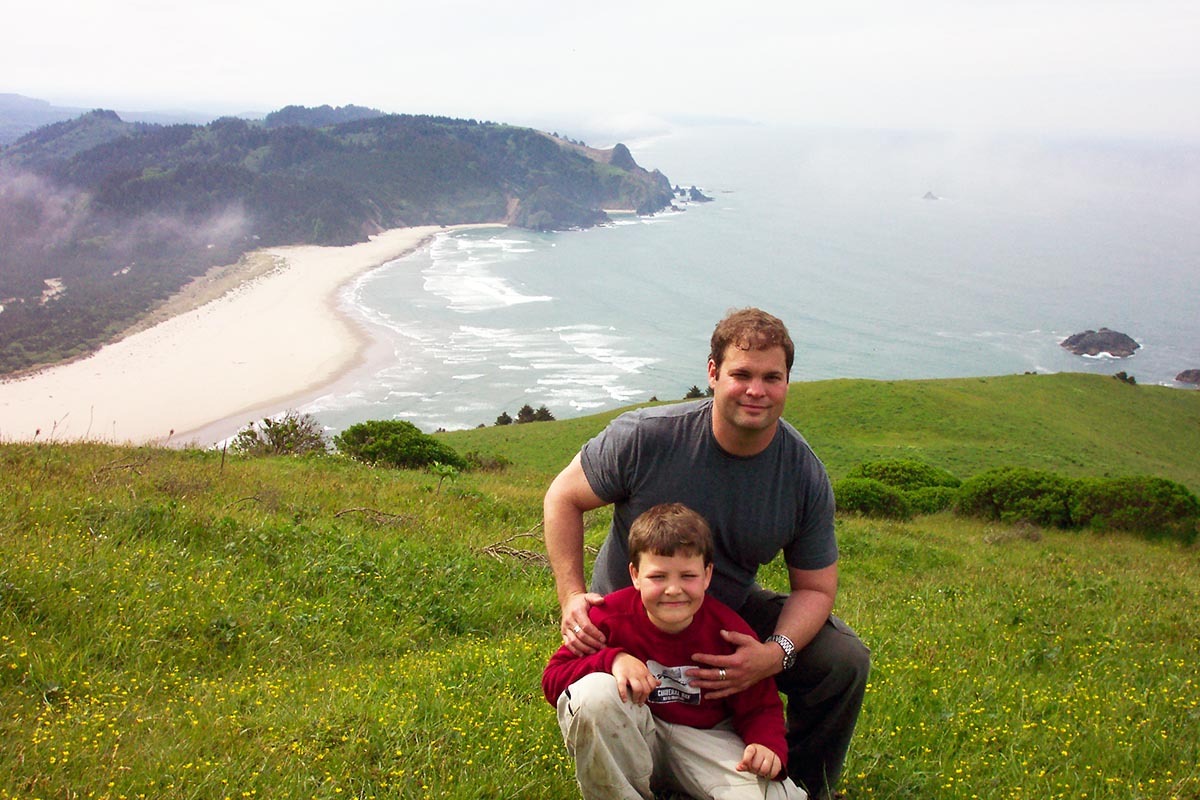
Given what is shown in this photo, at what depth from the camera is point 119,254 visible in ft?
443

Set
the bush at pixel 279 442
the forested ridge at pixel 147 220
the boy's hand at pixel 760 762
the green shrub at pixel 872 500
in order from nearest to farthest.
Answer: the boy's hand at pixel 760 762 < the bush at pixel 279 442 < the green shrub at pixel 872 500 < the forested ridge at pixel 147 220

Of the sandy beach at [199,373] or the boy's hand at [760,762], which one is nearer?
the boy's hand at [760,762]

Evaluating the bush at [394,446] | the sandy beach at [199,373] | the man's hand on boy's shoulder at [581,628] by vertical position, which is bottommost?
the sandy beach at [199,373]

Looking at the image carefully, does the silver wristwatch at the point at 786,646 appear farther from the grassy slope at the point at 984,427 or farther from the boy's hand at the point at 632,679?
the grassy slope at the point at 984,427

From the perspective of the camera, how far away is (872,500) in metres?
24.1

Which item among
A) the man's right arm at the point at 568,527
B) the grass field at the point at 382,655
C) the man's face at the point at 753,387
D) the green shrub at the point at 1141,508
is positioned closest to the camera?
the man's face at the point at 753,387

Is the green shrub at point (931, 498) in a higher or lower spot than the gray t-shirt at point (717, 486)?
lower

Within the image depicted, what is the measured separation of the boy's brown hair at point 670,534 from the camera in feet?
10.5

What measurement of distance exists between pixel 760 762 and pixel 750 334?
164 centimetres

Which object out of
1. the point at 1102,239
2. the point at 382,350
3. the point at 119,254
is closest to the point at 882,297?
the point at 382,350

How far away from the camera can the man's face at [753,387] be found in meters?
3.49

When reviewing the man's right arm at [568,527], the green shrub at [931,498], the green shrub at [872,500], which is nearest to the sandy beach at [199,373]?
the green shrub at [872,500]

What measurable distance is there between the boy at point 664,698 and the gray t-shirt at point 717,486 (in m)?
0.30

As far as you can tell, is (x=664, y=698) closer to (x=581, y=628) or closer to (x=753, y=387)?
(x=581, y=628)
